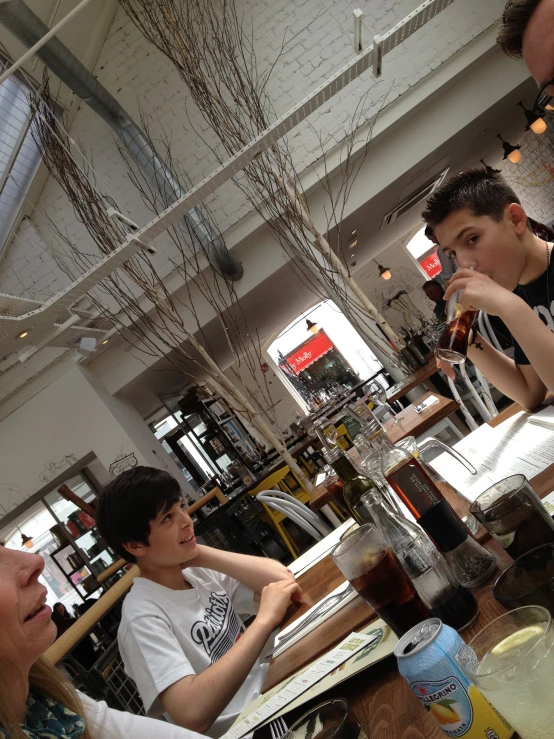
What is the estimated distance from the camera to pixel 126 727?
1152 mm

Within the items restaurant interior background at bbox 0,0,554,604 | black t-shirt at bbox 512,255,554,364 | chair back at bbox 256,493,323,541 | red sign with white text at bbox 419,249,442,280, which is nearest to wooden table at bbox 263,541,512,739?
black t-shirt at bbox 512,255,554,364

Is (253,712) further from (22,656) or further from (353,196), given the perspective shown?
(353,196)

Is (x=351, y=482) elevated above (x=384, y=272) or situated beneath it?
situated beneath

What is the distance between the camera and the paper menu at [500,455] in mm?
1261

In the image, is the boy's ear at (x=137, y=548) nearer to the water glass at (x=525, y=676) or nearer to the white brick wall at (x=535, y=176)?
the water glass at (x=525, y=676)

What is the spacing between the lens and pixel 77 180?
18.0 feet

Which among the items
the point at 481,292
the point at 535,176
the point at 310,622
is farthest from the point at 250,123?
the point at 535,176

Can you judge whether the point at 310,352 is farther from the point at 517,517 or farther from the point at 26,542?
the point at 517,517

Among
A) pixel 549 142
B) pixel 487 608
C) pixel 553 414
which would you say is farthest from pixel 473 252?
pixel 549 142

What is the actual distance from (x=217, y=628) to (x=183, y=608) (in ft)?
0.48

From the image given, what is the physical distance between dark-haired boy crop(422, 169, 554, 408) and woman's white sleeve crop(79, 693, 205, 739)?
3.90ft

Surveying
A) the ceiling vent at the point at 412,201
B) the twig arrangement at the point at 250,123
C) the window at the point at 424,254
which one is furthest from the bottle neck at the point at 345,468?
the window at the point at 424,254

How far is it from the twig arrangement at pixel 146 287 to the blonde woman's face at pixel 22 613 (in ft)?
15.6

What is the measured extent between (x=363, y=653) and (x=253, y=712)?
0.27m
